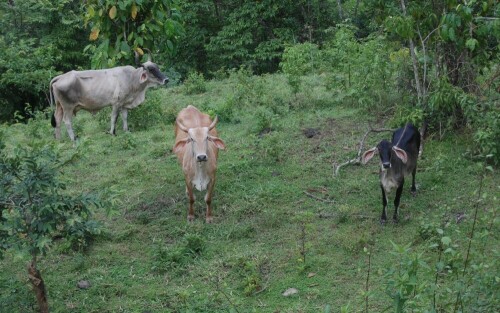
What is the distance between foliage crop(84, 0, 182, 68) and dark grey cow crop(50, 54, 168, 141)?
5.79 meters

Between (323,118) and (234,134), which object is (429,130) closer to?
(323,118)

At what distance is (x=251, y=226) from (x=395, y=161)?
5.48ft

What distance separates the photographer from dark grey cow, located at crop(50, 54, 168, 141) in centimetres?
1099

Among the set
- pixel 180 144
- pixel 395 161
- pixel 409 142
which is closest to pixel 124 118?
pixel 180 144

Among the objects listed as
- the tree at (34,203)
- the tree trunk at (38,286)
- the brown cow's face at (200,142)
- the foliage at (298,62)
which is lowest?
the tree trunk at (38,286)

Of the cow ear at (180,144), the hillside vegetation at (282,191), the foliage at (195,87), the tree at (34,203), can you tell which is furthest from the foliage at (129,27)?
the foliage at (195,87)

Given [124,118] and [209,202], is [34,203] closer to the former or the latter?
[209,202]

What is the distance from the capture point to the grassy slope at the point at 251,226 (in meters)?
5.78

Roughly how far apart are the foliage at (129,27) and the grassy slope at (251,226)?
2.49 feet

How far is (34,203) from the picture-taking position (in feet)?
16.3

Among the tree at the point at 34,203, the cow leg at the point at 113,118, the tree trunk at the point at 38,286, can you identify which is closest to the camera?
the tree at the point at 34,203

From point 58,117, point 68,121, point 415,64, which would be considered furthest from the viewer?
point 58,117

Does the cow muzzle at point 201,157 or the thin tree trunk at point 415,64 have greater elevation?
the thin tree trunk at point 415,64

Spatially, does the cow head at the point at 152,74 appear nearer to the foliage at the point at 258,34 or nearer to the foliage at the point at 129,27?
the foliage at the point at 129,27
